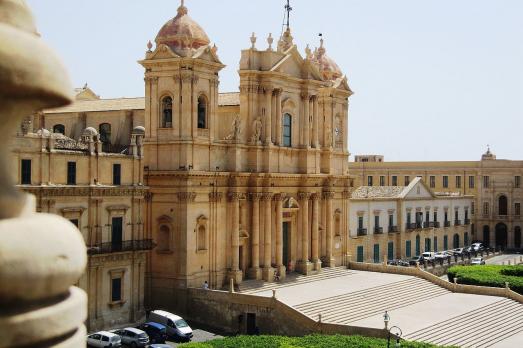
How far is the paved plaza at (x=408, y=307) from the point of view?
36375 mm

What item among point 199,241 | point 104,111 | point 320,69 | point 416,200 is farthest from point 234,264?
point 416,200

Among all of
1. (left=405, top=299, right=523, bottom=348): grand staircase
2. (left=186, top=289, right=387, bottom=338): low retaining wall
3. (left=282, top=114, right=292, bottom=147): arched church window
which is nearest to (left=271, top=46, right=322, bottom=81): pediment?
(left=282, top=114, right=292, bottom=147): arched church window

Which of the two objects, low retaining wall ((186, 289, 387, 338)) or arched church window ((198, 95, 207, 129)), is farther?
arched church window ((198, 95, 207, 129))

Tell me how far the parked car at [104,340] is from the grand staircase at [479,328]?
12.8m

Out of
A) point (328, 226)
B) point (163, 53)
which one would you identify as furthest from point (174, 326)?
point (328, 226)

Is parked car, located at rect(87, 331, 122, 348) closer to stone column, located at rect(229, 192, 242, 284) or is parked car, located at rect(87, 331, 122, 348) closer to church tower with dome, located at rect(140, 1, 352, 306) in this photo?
church tower with dome, located at rect(140, 1, 352, 306)

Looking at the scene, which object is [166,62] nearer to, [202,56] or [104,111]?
[202,56]

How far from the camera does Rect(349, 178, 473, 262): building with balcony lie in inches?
2402

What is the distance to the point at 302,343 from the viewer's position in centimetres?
2992

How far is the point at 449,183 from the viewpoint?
8544 centimetres

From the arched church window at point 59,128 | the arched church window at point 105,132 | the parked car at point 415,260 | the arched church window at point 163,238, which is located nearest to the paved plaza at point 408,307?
the arched church window at point 163,238

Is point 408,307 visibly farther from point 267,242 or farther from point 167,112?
point 167,112

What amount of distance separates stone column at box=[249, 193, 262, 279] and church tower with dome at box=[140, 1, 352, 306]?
58 millimetres

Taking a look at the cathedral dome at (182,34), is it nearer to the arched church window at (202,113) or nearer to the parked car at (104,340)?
the arched church window at (202,113)
